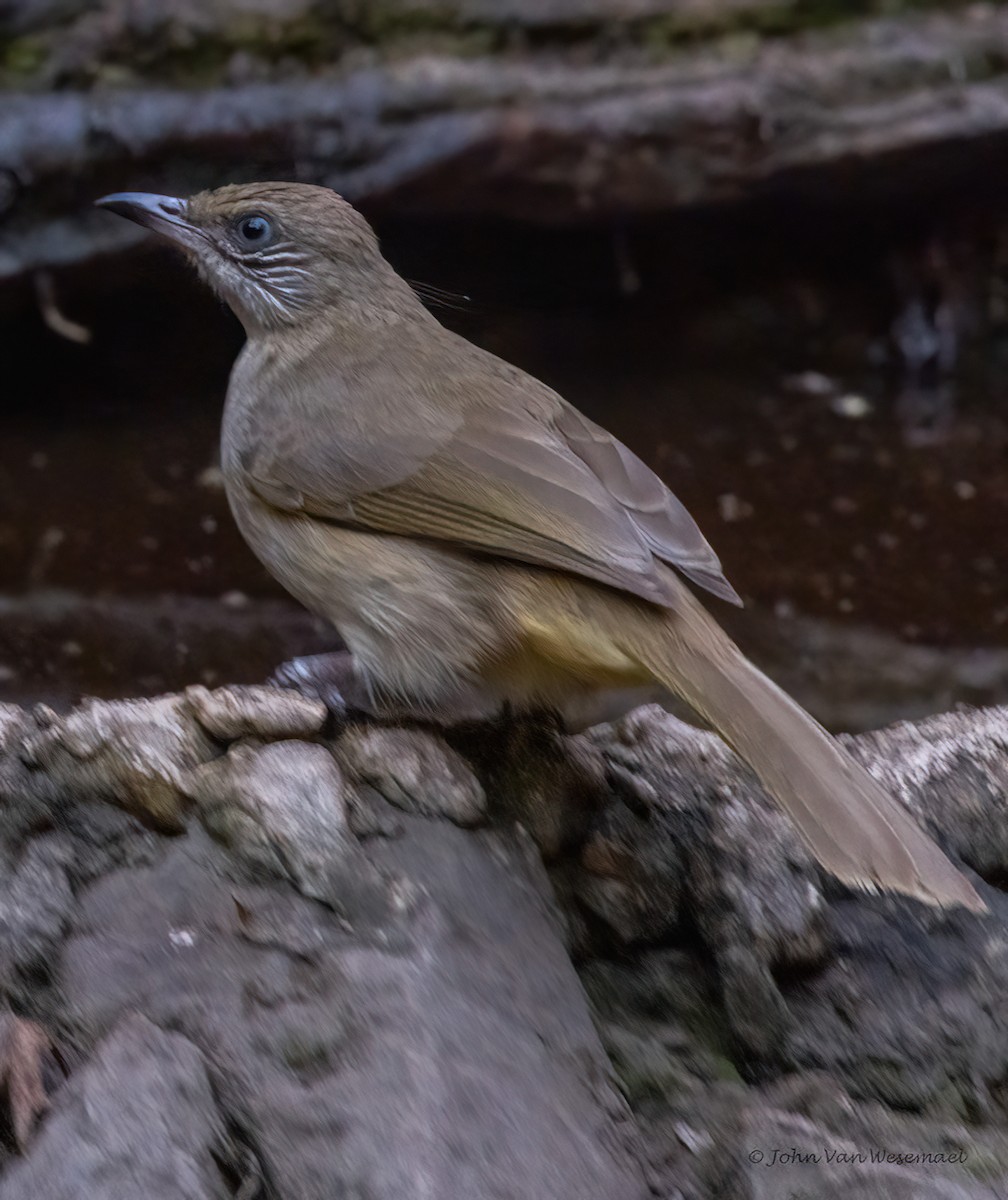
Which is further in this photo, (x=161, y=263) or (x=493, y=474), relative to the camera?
(x=161, y=263)

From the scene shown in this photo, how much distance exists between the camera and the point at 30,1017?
2.36 m

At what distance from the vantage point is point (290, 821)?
2508 mm

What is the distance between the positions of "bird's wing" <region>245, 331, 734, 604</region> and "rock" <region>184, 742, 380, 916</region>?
72 cm

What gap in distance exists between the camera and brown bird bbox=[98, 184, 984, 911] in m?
2.84

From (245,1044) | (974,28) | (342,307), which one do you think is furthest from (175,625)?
(974,28)

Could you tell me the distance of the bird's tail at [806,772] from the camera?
2455mm

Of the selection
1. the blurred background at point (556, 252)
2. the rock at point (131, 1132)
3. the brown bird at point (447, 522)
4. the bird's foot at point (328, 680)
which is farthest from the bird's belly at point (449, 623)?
the blurred background at point (556, 252)

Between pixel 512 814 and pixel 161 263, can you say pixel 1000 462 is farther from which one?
pixel 512 814

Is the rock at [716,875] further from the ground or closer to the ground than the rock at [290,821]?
closer to the ground

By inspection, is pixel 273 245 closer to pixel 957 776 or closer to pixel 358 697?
pixel 358 697

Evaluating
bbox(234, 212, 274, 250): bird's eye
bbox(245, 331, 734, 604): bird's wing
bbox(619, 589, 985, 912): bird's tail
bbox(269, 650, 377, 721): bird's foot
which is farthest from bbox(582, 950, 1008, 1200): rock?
bbox(234, 212, 274, 250): bird's eye

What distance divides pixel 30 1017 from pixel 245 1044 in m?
0.38

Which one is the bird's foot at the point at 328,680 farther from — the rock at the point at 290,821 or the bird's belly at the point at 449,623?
the rock at the point at 290,821

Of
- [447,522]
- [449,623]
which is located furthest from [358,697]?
[447,522]
